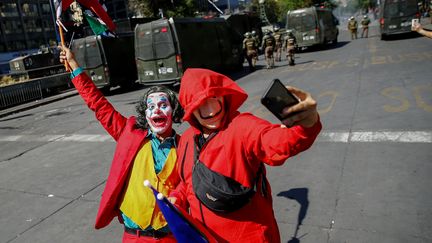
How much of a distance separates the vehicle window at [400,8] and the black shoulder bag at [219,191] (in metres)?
22.0

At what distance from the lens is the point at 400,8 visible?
20.3 m

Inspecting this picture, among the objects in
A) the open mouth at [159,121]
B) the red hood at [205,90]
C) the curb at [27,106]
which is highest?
the red hood at [205,90]

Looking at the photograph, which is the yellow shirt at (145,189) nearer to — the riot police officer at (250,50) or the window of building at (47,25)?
the riot police officer at (250,50)

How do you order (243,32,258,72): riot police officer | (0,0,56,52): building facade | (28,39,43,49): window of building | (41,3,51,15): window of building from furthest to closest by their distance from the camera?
1. (41,3,51,15): window of building
2. (28,39,43,49): window of building
3. (0,0,56,52): building facade
4. (243,32,258,72): riot police officer

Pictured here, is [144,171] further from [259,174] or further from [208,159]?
[259,174]

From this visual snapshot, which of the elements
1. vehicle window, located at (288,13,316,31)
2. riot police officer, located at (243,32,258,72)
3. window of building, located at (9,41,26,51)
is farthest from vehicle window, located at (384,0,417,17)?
window of building, located at (9,41,26,51)

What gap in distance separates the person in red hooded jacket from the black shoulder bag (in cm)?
3

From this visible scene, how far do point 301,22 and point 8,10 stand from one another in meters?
53.3

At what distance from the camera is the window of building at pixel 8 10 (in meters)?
56.0

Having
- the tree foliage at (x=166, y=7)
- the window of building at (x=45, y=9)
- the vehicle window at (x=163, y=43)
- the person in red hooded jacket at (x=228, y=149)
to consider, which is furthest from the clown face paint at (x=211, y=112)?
the window of building at (x=45, y=9)

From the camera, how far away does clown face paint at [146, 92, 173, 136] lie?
2707mm

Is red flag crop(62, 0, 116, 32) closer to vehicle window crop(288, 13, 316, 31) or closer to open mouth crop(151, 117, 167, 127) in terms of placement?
open mouth crop(151, 117, 167, 127)

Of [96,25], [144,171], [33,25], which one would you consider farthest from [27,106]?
[33,25]

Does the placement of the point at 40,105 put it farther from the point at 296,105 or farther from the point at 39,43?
the point at 39,43
